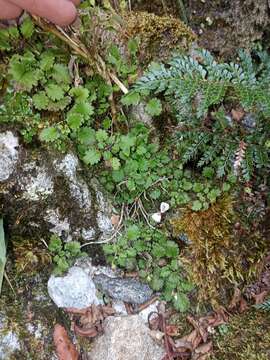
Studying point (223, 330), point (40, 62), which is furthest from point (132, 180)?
point (223, 330)

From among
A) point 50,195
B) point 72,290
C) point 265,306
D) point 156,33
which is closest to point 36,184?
point 50,195

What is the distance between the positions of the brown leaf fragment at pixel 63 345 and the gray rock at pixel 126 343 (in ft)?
0.47

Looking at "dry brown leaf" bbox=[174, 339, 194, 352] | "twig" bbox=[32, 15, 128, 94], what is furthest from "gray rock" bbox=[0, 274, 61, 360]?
"twig" bbox=[32, 15, 128, 94]

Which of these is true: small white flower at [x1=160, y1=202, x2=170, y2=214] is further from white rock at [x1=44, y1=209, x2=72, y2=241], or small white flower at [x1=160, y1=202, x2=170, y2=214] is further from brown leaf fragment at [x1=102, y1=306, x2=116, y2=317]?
brown leaf fragment at [x1=102, y1=306, x2=116, y2=317]

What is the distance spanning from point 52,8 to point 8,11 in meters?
0.37

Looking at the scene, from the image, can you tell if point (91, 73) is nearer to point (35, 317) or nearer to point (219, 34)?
point (219, 34)

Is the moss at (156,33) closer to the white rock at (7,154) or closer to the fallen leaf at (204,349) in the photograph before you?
the white rock at (7,154)

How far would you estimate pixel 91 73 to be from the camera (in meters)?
3.48

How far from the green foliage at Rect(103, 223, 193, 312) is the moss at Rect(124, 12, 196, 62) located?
140cm

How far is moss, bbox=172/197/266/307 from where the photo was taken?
355 cm

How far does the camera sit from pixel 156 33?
348 centimetres

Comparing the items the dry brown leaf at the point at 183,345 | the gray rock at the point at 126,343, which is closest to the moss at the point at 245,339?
the dry brown leaf at the point at 183,345

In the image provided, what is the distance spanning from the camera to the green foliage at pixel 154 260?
137 inches

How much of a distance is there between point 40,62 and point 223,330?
2.51m
